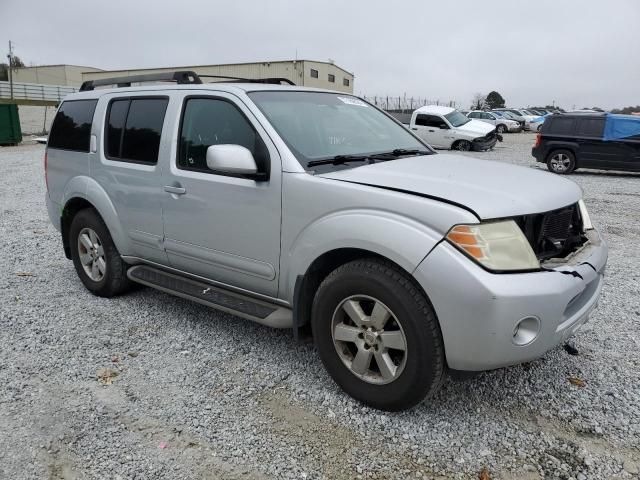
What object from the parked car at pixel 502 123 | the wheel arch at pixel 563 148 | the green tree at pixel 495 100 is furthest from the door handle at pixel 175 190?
the green tree at pixel 495 100

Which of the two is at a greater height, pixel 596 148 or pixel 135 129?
pixel 135 129

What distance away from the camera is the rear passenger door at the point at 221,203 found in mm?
3270

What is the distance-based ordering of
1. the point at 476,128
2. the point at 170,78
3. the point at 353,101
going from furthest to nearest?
the point at 476,128, the point at 170,78, the point at 353,101

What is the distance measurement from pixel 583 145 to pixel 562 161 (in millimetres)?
691

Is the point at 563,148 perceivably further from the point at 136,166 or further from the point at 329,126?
the point at 136,166

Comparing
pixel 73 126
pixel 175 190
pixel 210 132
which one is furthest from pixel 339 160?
pixel 73 126

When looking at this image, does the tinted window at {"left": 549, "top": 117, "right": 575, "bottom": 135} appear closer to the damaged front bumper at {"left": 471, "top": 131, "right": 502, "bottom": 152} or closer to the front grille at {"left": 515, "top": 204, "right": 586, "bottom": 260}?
the damaged front bumper at {"left": 471, "top": 131, "right": 502, "bottom": 152}

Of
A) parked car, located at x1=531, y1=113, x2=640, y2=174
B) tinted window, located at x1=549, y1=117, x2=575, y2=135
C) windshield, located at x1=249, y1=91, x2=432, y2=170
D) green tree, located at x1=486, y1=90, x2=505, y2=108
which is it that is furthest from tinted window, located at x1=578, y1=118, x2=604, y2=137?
green tree, located at x1=486, y1=90, x2=505, y2=108

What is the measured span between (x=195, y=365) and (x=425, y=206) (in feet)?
6.38

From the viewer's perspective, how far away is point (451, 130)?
67.5 feet

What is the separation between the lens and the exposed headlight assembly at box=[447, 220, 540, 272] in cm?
248

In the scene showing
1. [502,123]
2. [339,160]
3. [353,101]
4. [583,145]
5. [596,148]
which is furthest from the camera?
[502,123]

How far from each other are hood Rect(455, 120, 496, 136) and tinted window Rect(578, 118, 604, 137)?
625 centimetres

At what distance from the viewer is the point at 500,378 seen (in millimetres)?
3297
